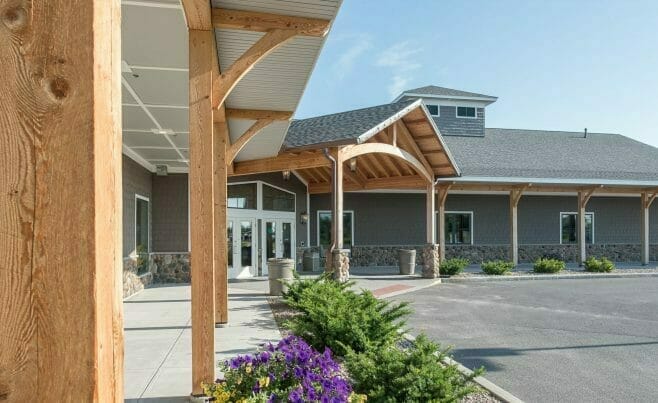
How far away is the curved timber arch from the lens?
11.8m

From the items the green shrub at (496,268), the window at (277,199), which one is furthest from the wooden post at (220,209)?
the green shrub at (496,268)

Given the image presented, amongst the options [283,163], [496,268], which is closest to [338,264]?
[283,163]

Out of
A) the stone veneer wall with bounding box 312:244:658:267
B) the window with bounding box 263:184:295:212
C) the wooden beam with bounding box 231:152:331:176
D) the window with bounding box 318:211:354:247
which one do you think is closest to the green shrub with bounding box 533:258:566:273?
the stone veneer wall with bounding box 312:244:658:267

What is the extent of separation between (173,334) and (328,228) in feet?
43.6

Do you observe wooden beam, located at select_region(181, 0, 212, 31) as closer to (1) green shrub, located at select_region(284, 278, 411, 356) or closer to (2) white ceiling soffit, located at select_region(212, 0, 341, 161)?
(2) white ceiling soffit, located at select_region(212, 0, 341, 161)

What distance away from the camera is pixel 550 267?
17.0 metres

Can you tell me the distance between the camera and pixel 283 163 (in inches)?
510

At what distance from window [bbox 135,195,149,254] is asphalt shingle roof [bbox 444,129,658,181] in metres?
12.3

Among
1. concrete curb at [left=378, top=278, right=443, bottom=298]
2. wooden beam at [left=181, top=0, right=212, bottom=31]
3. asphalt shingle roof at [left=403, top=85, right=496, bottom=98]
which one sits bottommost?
concrete curb at [left=378, top=278, right=443, bottom=298]

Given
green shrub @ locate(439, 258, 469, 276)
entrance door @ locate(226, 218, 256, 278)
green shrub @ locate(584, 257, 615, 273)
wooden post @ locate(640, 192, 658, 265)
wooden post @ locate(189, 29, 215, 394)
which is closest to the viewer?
wooden post @ locate(189, 29, 215, 394)

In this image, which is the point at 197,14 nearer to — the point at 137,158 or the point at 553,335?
the point at 553,335

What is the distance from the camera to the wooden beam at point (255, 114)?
8172mm

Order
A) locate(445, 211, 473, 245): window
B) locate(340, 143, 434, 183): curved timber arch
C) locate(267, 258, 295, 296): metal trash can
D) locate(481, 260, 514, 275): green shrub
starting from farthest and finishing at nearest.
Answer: locate(445, 211, 473, 245): window, locate(481, 260, 514, 275): green shrub, locate(340, 143, 434, 183): curved timber arch, locate(267, 258, 295, 296): metal trash can

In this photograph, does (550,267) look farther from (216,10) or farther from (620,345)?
(216,10)
